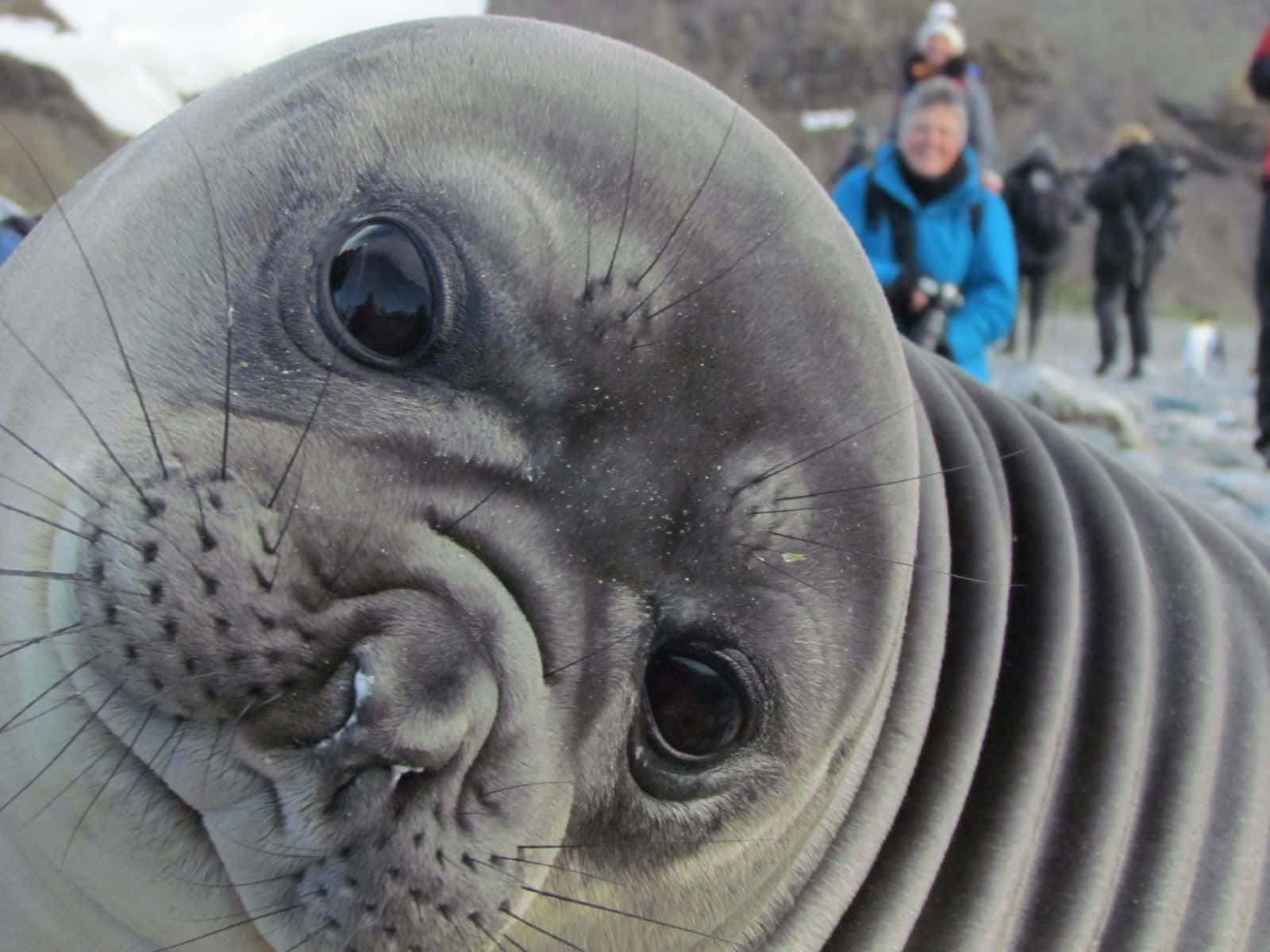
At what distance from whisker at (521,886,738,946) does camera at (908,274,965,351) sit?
11.4 ft

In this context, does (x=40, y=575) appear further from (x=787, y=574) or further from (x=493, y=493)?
(x=787, y=574)

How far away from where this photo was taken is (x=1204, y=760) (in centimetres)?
214

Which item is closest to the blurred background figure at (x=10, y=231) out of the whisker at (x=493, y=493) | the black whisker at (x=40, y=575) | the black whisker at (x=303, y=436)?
the black whisker at (x=40, y=575)

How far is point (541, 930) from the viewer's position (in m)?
1.64

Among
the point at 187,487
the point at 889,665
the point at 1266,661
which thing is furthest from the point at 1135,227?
the point at 187,487

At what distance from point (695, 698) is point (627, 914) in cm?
34

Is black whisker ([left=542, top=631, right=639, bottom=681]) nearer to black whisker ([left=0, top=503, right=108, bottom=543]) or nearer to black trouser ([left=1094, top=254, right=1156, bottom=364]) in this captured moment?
black whisker ([left=0, top=503, right=108, bottom=543])

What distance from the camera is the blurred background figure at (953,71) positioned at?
702cm

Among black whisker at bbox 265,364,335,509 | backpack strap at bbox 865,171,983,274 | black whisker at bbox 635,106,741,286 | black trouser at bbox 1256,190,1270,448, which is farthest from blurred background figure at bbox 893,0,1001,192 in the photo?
black whisker at bbox 265,364,335,509

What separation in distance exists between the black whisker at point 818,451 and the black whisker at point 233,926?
0.82 m

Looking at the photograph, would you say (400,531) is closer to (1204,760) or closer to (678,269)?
(678,269)

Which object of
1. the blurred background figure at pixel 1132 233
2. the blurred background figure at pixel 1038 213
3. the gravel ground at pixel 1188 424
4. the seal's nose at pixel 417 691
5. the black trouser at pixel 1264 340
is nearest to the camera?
the seal's nose at pixel 417 691

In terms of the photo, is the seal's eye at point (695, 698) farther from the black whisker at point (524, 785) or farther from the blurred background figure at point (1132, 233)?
the blurred background figure at point (1132, 233)

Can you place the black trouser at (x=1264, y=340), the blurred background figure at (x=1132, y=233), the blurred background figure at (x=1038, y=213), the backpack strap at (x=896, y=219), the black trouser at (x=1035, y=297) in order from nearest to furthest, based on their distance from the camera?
the backpack strap at (x=896, y=219) → the black trouser at (x=1264, y=340) → the blurred background figure at (x=1132, y=233) → the blurred background figure at (x=1038, y=213) → the black trouser at (x=1035, y=297)
